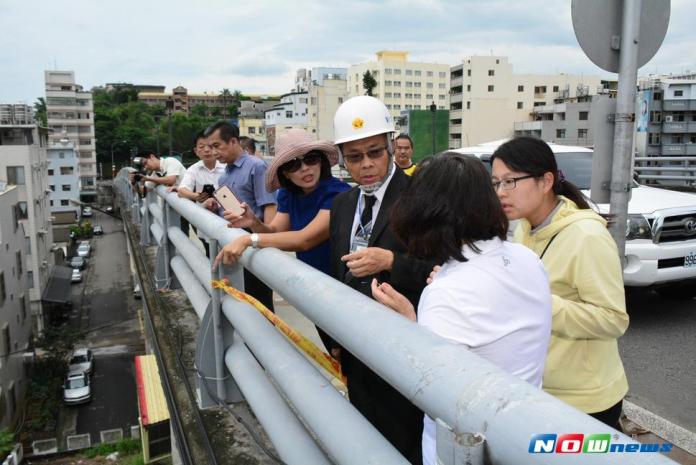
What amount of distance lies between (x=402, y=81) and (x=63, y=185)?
46023mm

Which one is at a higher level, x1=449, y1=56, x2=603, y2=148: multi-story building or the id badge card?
x1=449, y1=56, x2=603, y2=148: multi-story building

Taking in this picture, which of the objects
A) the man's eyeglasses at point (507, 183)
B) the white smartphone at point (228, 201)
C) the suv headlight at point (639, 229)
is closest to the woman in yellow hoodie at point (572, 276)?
the man's eyeglasses at point (507, 183)

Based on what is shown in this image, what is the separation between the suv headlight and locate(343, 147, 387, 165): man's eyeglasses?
12.7 feet

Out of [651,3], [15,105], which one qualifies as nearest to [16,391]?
[15,105]

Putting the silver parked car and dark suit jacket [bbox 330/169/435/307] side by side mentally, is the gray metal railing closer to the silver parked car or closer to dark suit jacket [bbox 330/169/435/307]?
dark suit jacket [bbox 330/169/435/307]

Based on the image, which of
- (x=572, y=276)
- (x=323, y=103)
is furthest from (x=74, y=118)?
(x=572, y=276)

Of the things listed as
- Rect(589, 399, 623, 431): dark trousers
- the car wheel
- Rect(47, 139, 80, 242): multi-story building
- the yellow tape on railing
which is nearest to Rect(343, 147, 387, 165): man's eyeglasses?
the yellow tape on railing

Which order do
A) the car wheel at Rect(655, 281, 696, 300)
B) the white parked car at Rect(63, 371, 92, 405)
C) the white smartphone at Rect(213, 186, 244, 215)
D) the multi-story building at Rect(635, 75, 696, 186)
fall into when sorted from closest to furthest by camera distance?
the white smartphone at Rect(213, 186, 244, 215) < the car wheel at Rect(655, 281, 696, 300) < the white parked car at Rect(63, 371, 92, 405) < the multi-story building at Rect(635, 75, 696, 186)

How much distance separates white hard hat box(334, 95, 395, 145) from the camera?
279 cm

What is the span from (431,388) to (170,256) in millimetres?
5304

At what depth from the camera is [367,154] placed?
9.06ft

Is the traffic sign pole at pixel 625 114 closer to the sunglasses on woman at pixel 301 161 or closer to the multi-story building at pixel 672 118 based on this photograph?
the sunglasses on woman at pixel 301 161

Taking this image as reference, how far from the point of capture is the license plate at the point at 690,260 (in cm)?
570

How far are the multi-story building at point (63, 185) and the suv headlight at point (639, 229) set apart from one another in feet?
205
